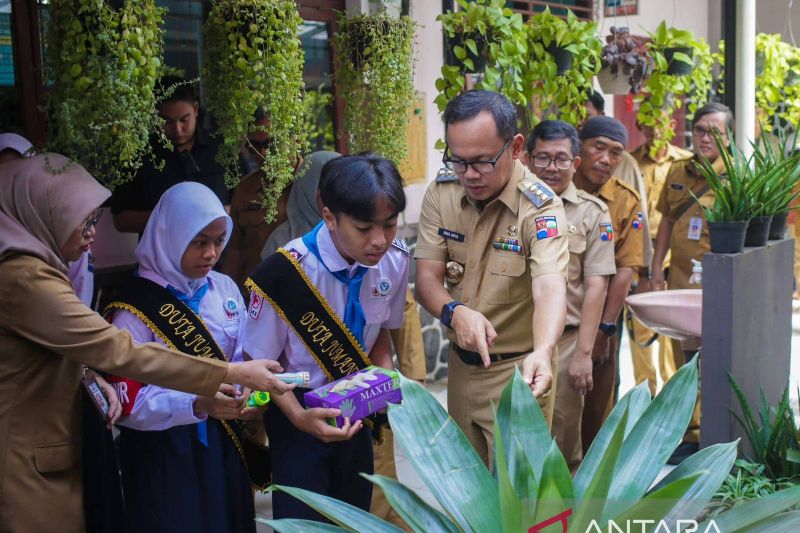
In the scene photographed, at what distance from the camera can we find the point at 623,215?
4406mm

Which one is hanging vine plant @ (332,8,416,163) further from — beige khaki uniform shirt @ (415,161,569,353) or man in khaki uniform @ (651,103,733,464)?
man in khaki uniform @ (651,103,733,464)

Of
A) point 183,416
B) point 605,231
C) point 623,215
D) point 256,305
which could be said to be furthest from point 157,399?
point 623,215

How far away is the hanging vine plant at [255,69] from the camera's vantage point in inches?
122

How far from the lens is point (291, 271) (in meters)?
2.58

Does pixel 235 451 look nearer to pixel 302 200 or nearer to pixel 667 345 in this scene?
pixel 302 200

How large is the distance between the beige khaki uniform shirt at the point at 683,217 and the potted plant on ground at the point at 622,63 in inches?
23.1

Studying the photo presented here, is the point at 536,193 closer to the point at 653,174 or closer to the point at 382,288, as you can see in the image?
the point at 382,288

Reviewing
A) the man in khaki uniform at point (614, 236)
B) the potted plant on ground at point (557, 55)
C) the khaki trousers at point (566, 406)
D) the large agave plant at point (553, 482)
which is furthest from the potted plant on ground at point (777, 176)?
the large agave plant at point (553, 482)

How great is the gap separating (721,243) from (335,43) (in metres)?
1.80

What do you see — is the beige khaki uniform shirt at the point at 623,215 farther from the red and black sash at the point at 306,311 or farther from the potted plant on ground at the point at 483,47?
the red and black sash at the point at 306,311

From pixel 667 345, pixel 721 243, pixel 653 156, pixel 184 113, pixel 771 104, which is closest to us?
pixel 721 243

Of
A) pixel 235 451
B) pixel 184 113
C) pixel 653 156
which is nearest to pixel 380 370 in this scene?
pixel 235 451

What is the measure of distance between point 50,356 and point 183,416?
403 millimetres

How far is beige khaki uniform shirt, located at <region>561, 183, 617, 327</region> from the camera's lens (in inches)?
148
